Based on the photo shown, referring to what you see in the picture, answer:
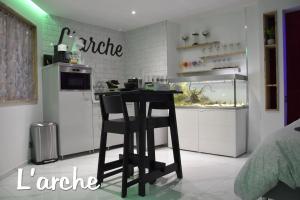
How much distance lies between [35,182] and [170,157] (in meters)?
2.00

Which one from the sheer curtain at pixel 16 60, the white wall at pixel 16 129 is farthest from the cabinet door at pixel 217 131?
the sheer curtain at pixel 16 60

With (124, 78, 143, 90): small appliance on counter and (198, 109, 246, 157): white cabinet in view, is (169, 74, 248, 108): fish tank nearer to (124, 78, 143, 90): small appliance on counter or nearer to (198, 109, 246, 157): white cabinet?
(198, 109, 246, 157): white cabinet

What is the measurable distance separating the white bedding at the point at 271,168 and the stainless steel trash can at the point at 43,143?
9.45 ft

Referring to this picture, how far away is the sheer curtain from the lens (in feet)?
10.8

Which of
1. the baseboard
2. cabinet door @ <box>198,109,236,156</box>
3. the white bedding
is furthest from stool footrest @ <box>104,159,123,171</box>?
cabinet door @ <box>198,109,236,156</box>

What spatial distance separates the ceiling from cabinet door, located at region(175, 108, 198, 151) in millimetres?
1747

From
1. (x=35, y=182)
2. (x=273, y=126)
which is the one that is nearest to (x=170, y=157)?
(x=273, y=126)

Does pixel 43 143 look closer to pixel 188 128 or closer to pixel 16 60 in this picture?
pixel 16 60

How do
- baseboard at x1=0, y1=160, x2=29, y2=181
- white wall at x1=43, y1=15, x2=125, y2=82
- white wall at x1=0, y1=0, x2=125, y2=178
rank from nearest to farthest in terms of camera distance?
baseboard at x1=0, y1=160, x2=29, y2=181 < white wall at x1=0, y1=0, x2=125, y2=178 < white wall at x1=43, y1=15, x2=125, y2=82

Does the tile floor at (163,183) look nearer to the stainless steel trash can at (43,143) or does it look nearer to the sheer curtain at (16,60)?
the stainless steel trash can at (43,143)

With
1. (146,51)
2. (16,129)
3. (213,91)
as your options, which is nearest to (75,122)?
(16,129)

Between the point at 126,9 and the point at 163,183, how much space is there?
2.89 metres

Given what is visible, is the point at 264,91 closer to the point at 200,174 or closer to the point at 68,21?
the point at 200,174

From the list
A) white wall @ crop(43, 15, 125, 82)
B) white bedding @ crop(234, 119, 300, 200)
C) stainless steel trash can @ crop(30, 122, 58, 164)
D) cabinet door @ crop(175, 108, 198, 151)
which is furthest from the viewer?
white wall @ crop(43, 15, 125, 82)
